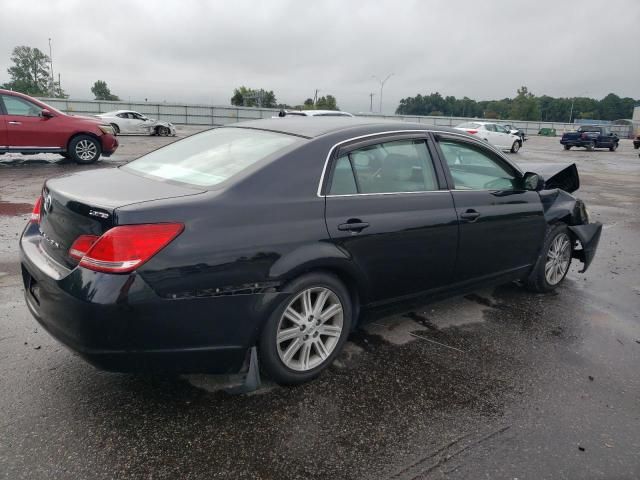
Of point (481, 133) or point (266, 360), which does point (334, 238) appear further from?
point (481, 133)

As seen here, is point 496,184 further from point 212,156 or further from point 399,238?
point 212,156

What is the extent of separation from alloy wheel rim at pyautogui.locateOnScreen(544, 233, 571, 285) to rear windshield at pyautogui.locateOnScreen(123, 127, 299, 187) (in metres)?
2.93

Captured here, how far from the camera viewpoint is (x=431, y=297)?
3.79m

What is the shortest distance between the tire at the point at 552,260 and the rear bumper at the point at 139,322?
3.02 metres

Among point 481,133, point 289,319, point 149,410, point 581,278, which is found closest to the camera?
point 149,410

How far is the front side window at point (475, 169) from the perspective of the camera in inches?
155

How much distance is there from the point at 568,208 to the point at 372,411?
3.15 meters

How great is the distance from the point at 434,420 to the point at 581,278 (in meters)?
3.54

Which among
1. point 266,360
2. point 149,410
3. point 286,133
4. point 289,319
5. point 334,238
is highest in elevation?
point 286,133

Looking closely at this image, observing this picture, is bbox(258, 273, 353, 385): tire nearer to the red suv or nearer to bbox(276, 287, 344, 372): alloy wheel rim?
bbox(276, 287, 344, 372): alloy wheel rim

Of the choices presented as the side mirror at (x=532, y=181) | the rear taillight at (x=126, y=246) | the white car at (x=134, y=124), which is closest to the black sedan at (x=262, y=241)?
the rear taillight at (x=126, y=246)

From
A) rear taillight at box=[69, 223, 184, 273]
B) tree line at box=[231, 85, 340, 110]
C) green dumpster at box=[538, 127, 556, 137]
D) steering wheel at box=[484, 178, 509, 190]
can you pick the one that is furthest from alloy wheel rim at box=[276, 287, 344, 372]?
tree line at box=[231, 85, 340, 110]

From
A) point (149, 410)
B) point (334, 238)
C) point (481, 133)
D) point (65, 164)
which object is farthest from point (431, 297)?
point (481, 133)

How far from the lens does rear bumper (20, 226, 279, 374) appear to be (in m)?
2.41
